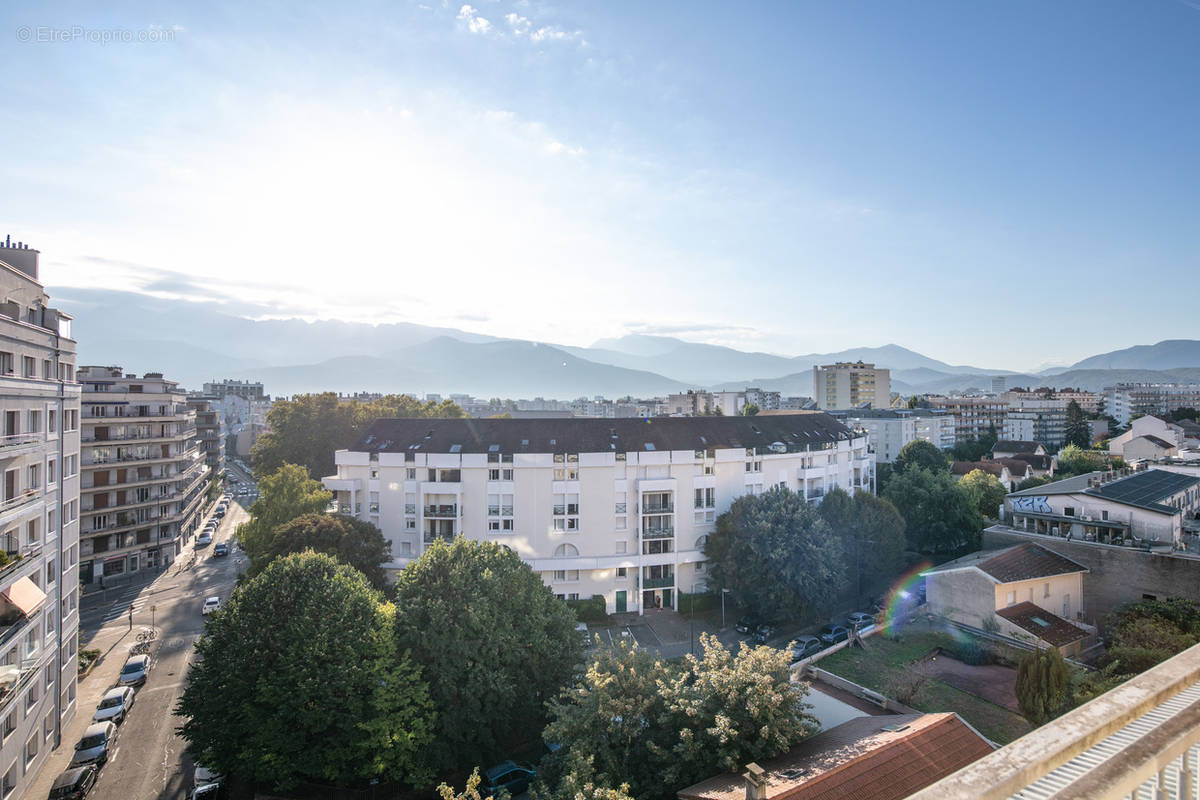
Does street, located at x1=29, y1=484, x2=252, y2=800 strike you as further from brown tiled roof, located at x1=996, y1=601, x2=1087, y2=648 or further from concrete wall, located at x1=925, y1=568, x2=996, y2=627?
brown tiled roof, located at x1=996, y1=601, x2=1087, y2=648

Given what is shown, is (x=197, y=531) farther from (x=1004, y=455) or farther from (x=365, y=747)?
(x=1004, y=455)

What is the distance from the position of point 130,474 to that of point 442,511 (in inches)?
1031

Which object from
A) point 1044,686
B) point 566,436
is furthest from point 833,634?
point 566,436

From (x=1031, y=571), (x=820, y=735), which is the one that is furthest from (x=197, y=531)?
(x=1031, y=571)

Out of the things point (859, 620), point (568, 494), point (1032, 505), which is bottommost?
point (859, 620)

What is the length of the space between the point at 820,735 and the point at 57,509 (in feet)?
94.2

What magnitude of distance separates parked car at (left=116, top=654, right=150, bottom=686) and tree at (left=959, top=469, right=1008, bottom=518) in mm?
56069

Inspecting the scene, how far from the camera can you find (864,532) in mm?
40344

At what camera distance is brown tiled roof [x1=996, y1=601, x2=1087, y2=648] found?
95.1ft

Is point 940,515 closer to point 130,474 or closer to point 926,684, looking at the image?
point 926,684

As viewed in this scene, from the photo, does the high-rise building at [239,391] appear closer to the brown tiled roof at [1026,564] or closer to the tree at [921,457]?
the tree at [921,457]

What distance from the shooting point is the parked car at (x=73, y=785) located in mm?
21141

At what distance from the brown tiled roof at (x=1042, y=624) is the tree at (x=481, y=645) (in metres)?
21.8

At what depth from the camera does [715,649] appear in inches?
711
